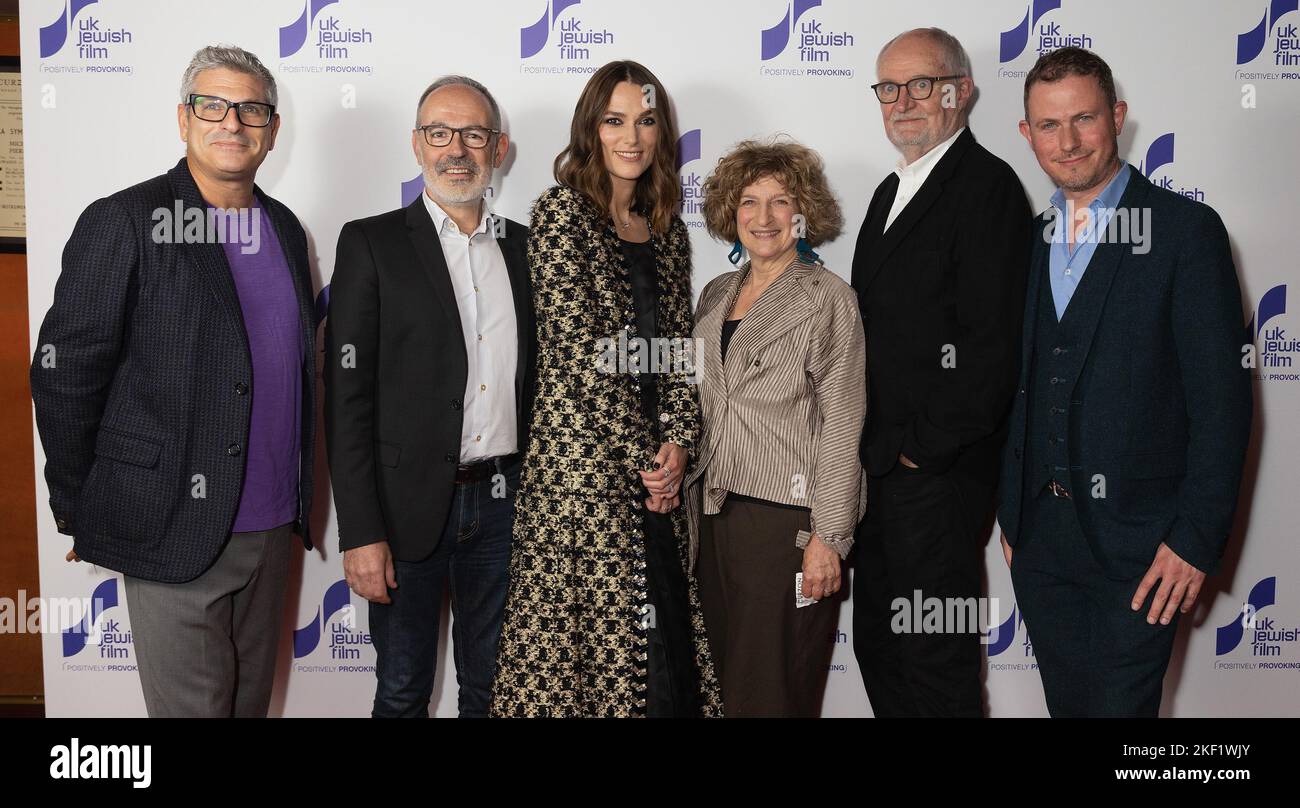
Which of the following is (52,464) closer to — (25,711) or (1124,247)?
(25,711)

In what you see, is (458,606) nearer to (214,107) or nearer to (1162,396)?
(214,107)

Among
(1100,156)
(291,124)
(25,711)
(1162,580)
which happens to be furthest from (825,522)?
(25,711)

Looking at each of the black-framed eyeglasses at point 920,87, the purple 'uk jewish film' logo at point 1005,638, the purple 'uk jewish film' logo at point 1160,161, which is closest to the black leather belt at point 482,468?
the black-framed eyeglasses at point 920,87

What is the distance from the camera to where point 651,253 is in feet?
9.75

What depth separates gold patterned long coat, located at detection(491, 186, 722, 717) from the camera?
2734mm

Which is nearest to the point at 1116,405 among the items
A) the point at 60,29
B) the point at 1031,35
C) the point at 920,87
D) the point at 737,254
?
the point at 920,87

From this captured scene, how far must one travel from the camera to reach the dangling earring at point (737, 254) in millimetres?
3251

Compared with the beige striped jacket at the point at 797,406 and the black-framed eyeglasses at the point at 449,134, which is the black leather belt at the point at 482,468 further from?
the black-framed eyeglasses at the point at 449,134

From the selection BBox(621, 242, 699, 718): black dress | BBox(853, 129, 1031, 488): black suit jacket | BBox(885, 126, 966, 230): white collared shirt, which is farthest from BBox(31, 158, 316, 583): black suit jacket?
BBox(885, 126, 966, 230): white collared shirt

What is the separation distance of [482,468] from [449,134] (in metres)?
1.06

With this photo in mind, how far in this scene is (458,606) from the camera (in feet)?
10.1

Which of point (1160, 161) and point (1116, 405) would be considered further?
point (1160, 161)

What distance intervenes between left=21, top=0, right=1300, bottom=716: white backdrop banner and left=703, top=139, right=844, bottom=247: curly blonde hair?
55 centimetres

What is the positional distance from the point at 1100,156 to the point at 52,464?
10.3ft
